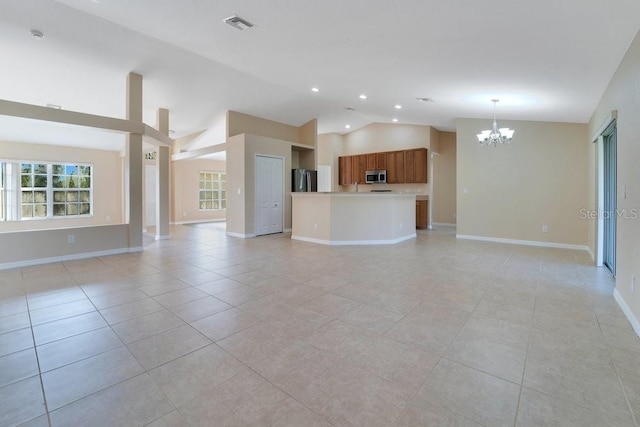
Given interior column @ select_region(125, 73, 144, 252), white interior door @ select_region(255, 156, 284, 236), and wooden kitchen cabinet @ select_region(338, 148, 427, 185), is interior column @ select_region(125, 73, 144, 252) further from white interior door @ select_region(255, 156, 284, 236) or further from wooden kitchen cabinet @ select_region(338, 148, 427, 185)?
wooden kitchen cabinet @ select_region(338, 148, 427, 185)

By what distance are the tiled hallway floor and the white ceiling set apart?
2437 millimetres

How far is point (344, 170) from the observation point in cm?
1063

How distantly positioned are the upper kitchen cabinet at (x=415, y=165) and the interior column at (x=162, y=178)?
6.53m

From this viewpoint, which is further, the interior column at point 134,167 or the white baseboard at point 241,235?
the white baseboard at point 241,235

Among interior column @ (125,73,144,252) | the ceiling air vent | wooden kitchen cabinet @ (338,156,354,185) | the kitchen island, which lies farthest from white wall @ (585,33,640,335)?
wooden kitchen cabinet @ (338,156,354,185)

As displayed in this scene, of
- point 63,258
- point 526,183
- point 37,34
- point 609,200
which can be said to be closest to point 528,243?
point 526,183

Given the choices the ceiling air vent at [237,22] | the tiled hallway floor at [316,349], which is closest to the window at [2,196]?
the tiled hallway floor at [316,349]

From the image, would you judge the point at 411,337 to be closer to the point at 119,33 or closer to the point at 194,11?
the point at 194,11

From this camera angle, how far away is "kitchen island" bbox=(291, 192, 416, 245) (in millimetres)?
6234

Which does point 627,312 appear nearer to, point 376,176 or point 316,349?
point 316,349

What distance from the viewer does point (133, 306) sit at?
2889 mm

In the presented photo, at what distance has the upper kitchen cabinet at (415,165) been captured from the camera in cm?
878

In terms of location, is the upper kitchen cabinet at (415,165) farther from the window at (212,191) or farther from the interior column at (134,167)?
the interior column at (134,167)

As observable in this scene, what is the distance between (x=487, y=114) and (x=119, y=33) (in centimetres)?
644
